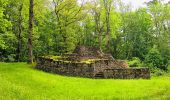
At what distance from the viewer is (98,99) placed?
2298cm

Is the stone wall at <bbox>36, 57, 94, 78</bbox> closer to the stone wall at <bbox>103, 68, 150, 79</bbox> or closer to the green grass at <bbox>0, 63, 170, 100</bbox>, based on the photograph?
the stone wall at <bbox>103, 68, 150, 79</bbox>

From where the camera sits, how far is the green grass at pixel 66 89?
22.7 metres

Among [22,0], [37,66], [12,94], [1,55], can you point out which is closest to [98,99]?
[12,94]

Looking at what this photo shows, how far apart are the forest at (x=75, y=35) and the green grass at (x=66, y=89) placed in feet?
0.23

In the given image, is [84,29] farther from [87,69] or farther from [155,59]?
[87,69]

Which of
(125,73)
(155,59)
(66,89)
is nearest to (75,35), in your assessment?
(155,59)

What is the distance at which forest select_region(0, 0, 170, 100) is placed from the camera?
27.7 m

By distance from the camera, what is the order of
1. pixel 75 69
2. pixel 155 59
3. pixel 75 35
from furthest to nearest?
pixel 75 35 → pixel 155 59 → pixel 75 69

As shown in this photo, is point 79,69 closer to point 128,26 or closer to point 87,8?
point 87,8

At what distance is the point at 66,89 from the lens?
84.2ft

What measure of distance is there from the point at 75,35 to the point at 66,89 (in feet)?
132

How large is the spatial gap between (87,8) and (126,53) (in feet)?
71.2

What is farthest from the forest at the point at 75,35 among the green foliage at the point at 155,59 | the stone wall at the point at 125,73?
the stone wall at the point at 125,73

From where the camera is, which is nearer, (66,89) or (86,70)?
(66,89)
